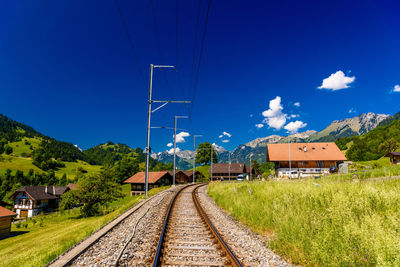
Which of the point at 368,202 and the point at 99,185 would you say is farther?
the point at 99,185

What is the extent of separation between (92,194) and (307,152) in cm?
5090

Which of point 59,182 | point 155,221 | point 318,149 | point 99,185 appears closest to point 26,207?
point 99,185

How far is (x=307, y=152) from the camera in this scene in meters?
50.0

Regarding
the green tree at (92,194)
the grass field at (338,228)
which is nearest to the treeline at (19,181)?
the green tree at (92,194)

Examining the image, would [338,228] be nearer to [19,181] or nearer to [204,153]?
[204,153]

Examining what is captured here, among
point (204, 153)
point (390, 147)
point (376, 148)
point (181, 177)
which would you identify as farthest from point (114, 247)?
point (376, 148)

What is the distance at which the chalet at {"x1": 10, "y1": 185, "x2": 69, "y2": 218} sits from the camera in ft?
202

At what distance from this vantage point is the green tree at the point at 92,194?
122ft

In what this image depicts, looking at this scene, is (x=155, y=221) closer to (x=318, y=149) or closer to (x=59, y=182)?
(x=318, y=149)

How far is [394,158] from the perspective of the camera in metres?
54.1

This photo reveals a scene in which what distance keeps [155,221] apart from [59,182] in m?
132

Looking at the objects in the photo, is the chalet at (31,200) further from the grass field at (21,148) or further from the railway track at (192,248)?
the grass field at (21,148)

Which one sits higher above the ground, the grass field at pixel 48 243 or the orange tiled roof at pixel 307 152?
the orange tiled roof at pixel 307 152

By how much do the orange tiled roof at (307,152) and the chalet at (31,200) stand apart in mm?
74606
